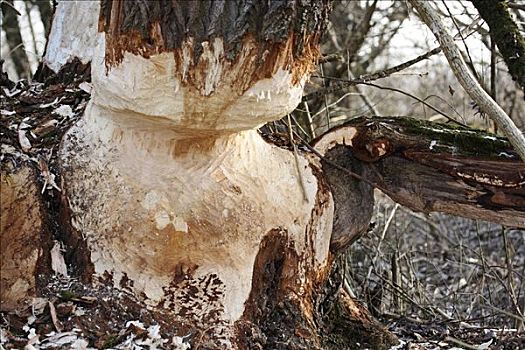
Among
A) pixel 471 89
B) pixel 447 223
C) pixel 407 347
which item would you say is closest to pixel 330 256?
pixel 407 347

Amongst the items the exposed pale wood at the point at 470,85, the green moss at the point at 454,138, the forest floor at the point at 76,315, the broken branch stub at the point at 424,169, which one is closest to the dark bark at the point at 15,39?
the forest floor at the point at 76,315

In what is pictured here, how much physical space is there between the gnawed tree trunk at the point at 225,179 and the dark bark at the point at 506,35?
1.77 feet

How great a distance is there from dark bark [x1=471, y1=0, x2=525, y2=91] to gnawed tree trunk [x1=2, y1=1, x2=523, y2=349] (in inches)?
21.2

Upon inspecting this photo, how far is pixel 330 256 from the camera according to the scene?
2.84m

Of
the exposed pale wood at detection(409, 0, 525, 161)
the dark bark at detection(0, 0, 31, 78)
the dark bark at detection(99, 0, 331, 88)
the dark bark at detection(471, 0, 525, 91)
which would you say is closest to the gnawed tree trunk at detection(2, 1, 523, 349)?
the dark bark at detection(99, 0, 331, 88)

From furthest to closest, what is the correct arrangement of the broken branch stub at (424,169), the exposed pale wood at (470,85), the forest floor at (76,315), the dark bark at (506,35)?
the dark bark at (506,35) < the broken branch stub at (424,169) < the forest floor at (76,315) < the exposed pale wood at (470,85)

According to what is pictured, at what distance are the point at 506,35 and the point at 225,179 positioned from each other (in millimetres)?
1524

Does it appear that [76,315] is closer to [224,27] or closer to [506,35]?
[224,27]

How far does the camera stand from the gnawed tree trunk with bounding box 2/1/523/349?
206 cm

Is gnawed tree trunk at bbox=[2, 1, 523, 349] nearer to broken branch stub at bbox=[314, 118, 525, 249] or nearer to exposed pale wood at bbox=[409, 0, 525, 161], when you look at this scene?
broken branch stub at bbox=[314, 118, 525, 249]

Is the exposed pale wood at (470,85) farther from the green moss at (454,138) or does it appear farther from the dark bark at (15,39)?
the dark bark at (15,39)

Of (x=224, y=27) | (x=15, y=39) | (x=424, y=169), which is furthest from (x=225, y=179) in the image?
(x=15, y=39)

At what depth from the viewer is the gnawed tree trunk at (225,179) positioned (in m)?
2.06

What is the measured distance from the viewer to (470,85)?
212cm
